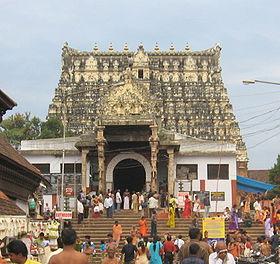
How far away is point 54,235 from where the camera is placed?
83.1ft

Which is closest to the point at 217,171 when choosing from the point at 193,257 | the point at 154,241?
the point at 154,241

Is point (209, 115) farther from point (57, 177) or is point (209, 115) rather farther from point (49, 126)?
point (57, 177)

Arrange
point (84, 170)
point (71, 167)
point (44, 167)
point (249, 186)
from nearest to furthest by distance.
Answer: point (84, 170)
point (71, 167)
point (44, 167)
point (249, 186)

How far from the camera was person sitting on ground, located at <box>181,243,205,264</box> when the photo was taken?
38.3 feet

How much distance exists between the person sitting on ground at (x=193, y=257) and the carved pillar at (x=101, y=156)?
30.4m

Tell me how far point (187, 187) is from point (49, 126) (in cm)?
3580

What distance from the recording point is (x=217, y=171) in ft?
150

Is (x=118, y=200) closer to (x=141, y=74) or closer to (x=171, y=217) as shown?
(x=171, y=217)

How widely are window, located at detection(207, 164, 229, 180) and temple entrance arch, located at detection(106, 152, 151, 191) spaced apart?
11.9 ft

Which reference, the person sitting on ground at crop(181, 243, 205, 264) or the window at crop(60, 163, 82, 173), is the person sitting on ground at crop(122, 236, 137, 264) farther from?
the window at crop(60, 163, 82, 173)

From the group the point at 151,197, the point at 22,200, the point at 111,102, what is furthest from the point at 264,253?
the point at 111,102

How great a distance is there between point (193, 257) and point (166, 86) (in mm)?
82868

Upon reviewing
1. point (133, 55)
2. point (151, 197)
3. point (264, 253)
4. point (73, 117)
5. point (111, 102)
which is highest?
point (133, 55)

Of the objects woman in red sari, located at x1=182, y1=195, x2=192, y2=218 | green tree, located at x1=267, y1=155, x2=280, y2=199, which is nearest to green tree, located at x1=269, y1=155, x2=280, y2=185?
green tree, located at x1=267, y1=155, x2=280, y2=199
